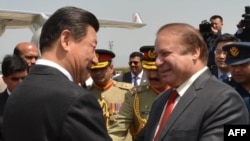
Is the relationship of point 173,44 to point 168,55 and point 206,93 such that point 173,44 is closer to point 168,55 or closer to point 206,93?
point 168,55

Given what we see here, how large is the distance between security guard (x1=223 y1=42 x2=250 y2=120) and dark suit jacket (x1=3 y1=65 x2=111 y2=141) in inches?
83.7

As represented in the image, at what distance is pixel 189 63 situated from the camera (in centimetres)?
236

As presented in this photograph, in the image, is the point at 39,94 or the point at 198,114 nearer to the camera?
the point at 39,94

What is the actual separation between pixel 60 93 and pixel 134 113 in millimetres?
2246

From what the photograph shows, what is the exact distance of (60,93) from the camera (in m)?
1.57

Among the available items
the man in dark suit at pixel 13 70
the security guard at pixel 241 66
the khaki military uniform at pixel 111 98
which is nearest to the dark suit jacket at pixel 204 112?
the security guard at pixel 241 66

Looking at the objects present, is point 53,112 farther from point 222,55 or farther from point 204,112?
point 222,55

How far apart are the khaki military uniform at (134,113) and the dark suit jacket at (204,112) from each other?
1359 mm

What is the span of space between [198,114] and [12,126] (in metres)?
0.99

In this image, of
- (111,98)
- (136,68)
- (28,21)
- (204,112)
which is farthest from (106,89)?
(28,21)

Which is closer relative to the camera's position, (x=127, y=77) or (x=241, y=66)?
(x=241, y=66)

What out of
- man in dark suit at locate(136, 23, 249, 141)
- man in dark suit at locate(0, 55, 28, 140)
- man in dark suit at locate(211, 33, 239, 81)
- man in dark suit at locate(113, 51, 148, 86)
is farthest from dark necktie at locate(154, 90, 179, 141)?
man in dark suit at locate(113, 51, 148, 86)

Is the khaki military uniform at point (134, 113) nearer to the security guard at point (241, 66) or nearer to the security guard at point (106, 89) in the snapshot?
the security guard at point (106, 89)

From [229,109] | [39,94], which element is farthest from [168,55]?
[39,94]
